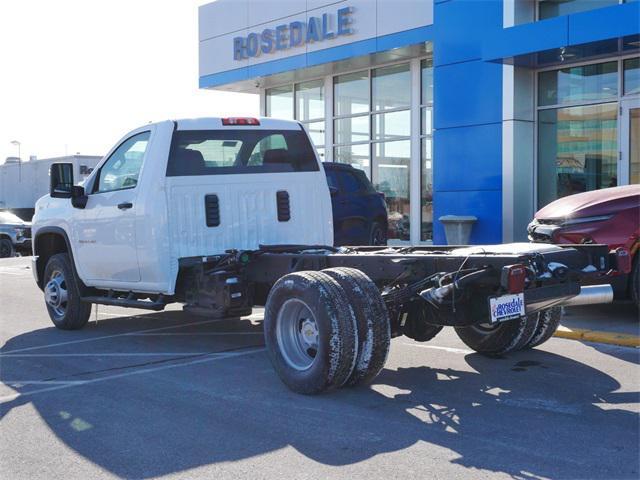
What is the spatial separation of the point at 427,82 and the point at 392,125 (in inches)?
59.1

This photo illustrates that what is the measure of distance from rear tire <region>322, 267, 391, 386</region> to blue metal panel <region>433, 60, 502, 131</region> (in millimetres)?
10250

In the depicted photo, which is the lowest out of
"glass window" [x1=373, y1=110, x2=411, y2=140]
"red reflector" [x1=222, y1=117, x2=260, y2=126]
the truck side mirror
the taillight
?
the taillight

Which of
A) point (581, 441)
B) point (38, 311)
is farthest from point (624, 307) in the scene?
point (38, 311)

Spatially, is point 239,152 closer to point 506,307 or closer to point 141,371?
point 141,371

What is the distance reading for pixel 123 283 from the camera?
26.4ft

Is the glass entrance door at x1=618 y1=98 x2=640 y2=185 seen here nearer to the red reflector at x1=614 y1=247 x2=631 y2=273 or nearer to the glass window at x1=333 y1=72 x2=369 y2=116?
the glass window at x1=333 y1=72 x2=369 y2=116

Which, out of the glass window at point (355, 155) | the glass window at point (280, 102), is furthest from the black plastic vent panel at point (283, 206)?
the glass window at point (280, 102)

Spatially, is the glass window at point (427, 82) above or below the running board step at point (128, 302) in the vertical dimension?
above

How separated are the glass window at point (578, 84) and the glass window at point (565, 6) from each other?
1.04 meters

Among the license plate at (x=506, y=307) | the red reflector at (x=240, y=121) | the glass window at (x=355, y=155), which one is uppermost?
the glass window at (x=355, y=155)

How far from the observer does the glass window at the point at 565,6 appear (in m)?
13.8

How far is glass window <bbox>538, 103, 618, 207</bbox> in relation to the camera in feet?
45.9

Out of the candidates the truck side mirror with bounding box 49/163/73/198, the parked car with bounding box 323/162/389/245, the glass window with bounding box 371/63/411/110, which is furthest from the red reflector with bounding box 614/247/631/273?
the glass window with bounding box 371/63/411/110

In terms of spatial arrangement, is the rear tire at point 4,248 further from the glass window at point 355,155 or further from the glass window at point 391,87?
the glass window at point 391,87
